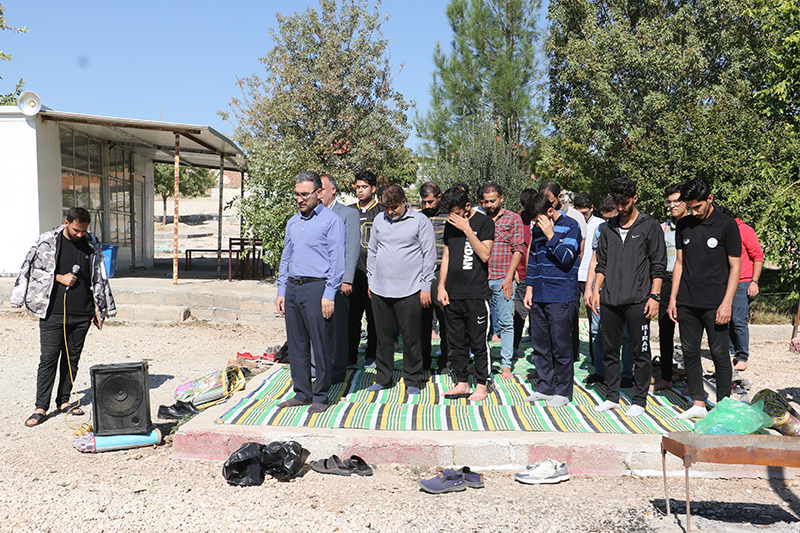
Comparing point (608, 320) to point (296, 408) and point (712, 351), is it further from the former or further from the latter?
point (296, 408)

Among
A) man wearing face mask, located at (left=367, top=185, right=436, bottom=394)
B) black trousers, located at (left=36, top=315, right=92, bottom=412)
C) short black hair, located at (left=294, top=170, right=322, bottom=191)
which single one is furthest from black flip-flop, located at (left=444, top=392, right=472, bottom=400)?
black trousers, located at (left=36, top=315, right=92, bottom=412)

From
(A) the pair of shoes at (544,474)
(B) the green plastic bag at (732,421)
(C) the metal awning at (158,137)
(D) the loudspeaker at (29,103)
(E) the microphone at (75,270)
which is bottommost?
(A) the pair of shoes at (544,474)

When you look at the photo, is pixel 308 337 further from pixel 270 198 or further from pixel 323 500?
pixel 270 198

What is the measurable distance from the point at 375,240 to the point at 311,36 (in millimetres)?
22657

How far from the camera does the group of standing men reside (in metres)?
4.64

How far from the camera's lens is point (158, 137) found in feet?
45.0

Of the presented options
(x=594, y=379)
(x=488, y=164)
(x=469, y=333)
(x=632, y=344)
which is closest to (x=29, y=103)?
(x=469, y=333)

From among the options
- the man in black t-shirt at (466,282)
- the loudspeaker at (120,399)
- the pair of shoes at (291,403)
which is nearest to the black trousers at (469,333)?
the man in black t-shirt at (466,282)

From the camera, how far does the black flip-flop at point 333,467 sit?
412 centimetres

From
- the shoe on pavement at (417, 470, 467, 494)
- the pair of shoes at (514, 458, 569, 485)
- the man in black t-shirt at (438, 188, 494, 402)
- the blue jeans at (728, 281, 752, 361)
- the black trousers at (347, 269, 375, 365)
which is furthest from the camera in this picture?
the black trousers at (347, 269, 375, 365)

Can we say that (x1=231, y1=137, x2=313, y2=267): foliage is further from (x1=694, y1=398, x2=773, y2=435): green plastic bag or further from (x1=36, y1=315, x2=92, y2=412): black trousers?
(x1=694, y1=398, x2=773, y2=435): green plastic bag

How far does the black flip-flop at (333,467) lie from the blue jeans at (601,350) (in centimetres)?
251

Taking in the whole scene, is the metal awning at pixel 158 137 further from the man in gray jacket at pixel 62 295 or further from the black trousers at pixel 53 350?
the black trousers at pixel 53 350

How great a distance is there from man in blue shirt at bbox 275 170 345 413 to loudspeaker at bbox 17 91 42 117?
8.98 meters
